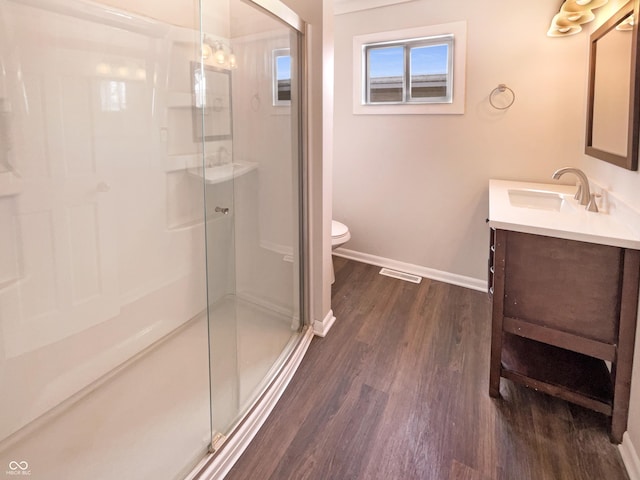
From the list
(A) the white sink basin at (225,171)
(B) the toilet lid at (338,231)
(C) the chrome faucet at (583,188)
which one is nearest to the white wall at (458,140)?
(B) the toilet lid at (338,231)

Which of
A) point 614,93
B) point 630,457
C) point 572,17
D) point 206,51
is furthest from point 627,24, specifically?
point 206,51

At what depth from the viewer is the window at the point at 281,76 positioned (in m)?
1.90

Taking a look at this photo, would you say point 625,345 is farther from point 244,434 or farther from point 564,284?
point 244,434

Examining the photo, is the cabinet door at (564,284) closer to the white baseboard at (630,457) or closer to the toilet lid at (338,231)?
the white baseboard at (630,457)

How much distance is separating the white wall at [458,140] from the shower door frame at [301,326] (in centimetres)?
123

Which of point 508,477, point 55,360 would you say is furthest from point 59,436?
point 508,477

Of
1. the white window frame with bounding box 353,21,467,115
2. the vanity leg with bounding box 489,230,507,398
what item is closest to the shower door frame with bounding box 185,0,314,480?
the vanity leg with bounding box 489,230,507,398

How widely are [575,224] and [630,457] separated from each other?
34.4 inches

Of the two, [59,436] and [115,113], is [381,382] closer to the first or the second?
[59,436]

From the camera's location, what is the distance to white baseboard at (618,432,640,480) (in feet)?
4.30

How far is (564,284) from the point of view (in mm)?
1509

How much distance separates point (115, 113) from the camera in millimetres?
1728

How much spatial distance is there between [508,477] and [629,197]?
1222 millimetres

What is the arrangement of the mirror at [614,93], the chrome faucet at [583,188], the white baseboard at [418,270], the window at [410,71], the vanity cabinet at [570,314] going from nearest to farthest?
the vanity cabinet at [570,314] < the mirror at [614,93] < the chrome faucet at [583,188] < the window at [410,71] < the white baseboard at [418,270]
